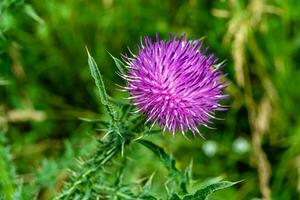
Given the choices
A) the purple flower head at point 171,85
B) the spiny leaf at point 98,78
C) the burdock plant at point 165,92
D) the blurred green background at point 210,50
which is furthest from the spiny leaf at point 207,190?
the blurred green background at point 210,50

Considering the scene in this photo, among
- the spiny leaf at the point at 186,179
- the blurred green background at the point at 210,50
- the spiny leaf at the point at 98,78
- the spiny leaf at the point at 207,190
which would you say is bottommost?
the spiny leaf at the point at 207,190

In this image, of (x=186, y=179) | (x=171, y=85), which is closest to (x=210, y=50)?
(x=186, y=179)

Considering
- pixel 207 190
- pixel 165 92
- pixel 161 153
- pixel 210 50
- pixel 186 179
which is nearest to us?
pixel 207 190

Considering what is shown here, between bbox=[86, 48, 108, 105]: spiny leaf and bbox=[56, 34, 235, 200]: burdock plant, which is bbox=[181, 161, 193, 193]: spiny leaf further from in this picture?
bbox=[86, 48, 108, 105]: spiny leaf

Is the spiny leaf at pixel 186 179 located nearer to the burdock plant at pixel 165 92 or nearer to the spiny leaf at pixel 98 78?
the burdock plant at pixel 165 92

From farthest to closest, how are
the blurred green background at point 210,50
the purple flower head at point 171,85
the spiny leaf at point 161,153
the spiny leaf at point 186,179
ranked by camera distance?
the blurred green background at point 210,50 → the spiny leaf at point 186,179 → the spiny leaf at point 161,153 → the purple flower head at point 171,85

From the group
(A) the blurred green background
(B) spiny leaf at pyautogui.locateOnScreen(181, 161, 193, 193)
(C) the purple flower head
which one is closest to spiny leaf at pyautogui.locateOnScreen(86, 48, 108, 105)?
(C) the purple flower head

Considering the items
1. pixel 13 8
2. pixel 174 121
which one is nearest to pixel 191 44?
pixel 174 121

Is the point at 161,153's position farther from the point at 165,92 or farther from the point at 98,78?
the point at 98,78

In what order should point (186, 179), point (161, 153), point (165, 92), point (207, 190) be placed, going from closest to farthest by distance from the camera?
point (207, 190)
point (165, 92)
point (161, 153)
point (186, 179)
